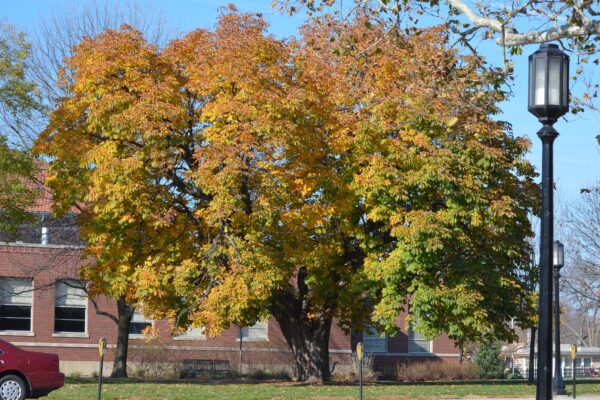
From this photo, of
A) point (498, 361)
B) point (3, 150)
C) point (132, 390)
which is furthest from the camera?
point (498, 361)

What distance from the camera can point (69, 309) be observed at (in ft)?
149

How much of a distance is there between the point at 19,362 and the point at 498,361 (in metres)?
35.0

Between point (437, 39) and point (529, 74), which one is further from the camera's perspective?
point (437, 39)

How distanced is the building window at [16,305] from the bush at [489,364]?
846 inches

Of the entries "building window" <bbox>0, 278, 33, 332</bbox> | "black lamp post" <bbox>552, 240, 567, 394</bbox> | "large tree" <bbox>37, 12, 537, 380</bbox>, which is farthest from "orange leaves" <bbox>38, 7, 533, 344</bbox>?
"building window" <bbox>0, 278, 33, 332</bbox>

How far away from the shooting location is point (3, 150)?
95.8ft

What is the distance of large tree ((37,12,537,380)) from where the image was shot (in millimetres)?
27078

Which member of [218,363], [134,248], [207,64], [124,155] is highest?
[207,64]

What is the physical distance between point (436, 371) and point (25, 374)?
104 feet

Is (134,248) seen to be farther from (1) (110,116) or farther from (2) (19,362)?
(2) (19,362)

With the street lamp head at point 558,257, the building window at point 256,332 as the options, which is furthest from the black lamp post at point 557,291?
the building window at point 256,332

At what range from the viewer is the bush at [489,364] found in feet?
160

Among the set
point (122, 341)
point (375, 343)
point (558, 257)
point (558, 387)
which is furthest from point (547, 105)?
point (375, 343)

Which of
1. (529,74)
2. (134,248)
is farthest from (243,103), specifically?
(529,74)
